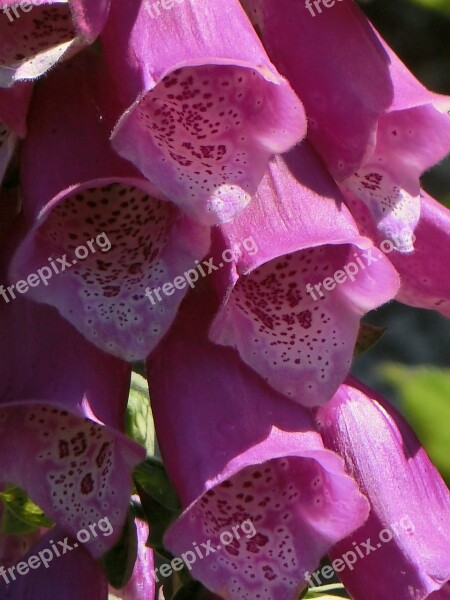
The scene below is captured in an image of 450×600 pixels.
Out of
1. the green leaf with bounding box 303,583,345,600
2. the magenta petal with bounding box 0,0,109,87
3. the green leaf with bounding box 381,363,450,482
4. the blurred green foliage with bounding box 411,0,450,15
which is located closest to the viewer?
the magenta petal with bounding box 0,0,109,87

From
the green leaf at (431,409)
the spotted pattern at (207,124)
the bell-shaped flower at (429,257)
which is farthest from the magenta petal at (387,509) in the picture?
the green leaf at (431,409)

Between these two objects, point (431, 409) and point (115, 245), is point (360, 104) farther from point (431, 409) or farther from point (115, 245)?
point (431, 409)

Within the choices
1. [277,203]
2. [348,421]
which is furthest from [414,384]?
[277,203]

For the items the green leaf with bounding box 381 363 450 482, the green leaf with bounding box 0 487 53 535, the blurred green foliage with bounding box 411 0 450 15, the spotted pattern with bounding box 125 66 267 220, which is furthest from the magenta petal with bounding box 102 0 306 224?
the green leaf with bounding box 381 363 450 482

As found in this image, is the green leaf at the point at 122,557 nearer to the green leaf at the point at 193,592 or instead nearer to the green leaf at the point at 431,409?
the green leaf at the point at 193,592

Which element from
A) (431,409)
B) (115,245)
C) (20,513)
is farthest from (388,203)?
(431,409)

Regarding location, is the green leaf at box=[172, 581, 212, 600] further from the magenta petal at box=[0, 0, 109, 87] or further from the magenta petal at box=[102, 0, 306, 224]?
the magenta petal at box=[0, 0, 109, 87]

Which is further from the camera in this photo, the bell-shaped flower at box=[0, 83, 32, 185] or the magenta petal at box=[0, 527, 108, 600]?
the magenta petal at box=[0, 527, 108, 600]
